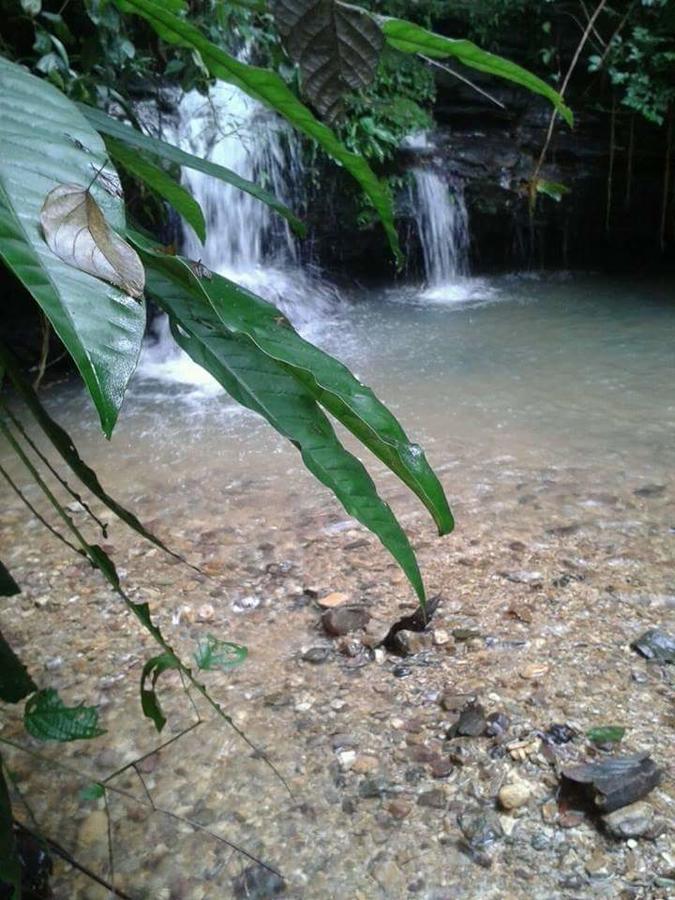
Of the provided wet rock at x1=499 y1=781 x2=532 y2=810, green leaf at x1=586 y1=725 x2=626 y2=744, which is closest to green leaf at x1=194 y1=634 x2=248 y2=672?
wet rock at x1=499 y1=781 x2=532 y2=810

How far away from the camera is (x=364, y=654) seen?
157 cm

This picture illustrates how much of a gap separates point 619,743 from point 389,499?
115cm

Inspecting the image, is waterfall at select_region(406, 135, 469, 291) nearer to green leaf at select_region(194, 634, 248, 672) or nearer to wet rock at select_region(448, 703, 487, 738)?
green leaf at select_region(194, 634, 248, 672)

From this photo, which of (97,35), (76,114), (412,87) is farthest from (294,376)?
(412,87)

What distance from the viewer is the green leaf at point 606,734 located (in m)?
1.29

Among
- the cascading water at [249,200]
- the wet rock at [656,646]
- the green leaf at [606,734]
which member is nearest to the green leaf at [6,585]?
the green leaf at [606,734]

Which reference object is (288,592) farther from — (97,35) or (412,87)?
(412,87)

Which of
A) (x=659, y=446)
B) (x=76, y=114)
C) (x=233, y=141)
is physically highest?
(x=233, y=141)

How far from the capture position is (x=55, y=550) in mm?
2066

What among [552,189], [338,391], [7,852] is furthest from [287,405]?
[552,189]

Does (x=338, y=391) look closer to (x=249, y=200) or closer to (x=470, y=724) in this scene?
(x=470, y=724)

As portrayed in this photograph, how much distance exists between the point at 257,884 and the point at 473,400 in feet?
8.34

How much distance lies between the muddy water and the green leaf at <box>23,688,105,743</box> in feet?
0.99

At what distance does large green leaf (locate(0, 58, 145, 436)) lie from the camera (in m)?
0.35
